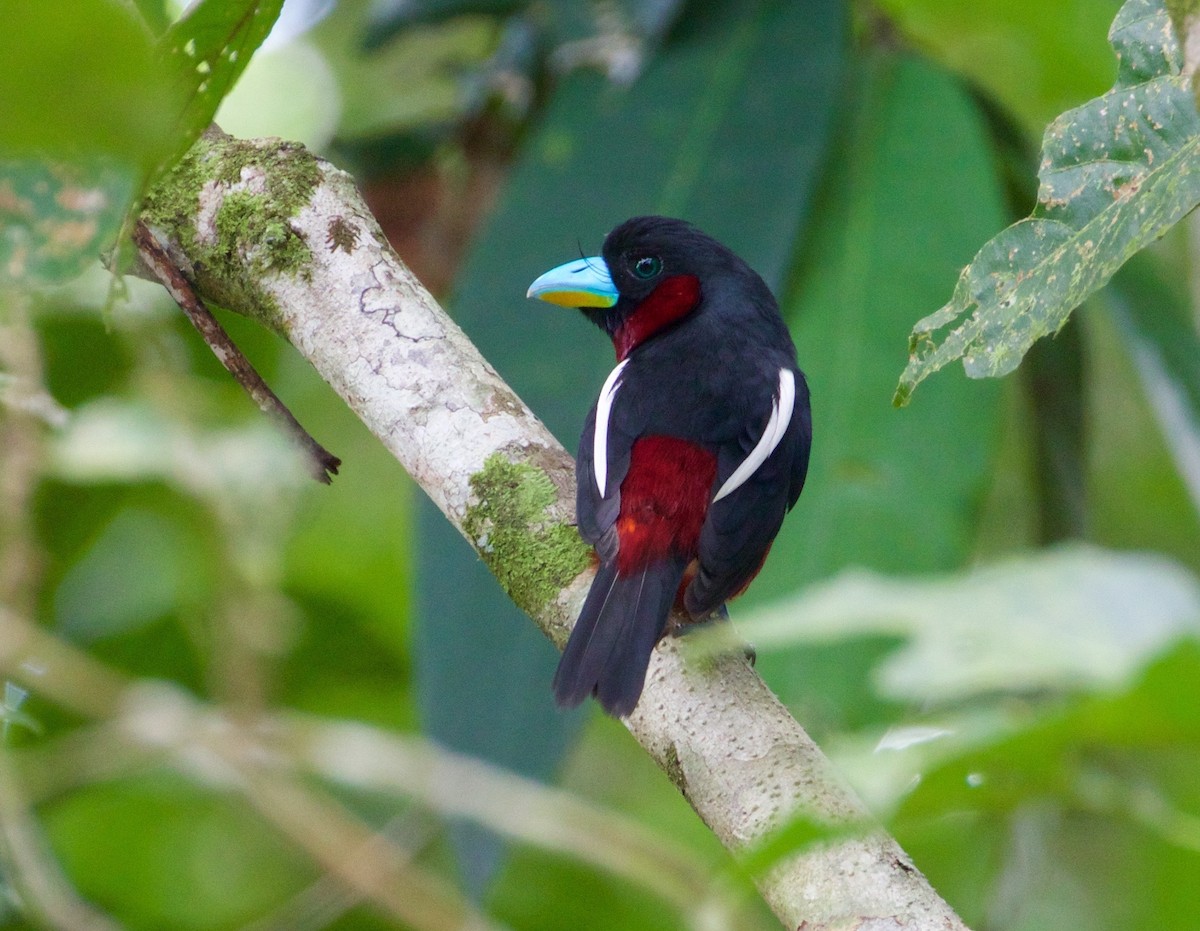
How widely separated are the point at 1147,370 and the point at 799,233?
2.89 ft

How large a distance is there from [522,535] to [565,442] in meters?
1.23

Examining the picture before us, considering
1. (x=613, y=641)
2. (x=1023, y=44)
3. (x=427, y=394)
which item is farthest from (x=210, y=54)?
(x=1023, y=44)

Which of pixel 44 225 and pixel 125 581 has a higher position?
pixel 44 225

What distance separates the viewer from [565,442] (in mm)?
3109

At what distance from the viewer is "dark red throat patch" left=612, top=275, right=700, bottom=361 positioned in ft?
9.50

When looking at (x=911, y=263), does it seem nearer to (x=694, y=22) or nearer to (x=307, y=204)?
(x=694, y=22)

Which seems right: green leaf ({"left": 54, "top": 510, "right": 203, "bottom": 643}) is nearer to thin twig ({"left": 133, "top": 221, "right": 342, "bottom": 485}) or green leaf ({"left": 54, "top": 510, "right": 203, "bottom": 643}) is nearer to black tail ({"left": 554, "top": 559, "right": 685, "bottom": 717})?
thin twig ({"left": 133, "top": 221, "right": 342, "bottom": 485})

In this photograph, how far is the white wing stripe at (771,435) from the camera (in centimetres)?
234

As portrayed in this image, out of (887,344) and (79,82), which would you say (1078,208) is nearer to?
(79,82)

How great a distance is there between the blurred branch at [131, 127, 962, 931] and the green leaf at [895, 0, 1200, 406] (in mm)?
460

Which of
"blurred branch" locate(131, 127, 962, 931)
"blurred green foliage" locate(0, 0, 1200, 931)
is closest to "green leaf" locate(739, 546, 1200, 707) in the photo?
"blurred branch" locate(131, 127, 962, 931)

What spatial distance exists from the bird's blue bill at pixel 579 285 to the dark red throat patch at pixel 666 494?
0.62 metres

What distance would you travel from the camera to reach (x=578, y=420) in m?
3.12

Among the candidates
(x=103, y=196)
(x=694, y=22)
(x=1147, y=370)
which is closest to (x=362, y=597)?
(x=694, y=22)
